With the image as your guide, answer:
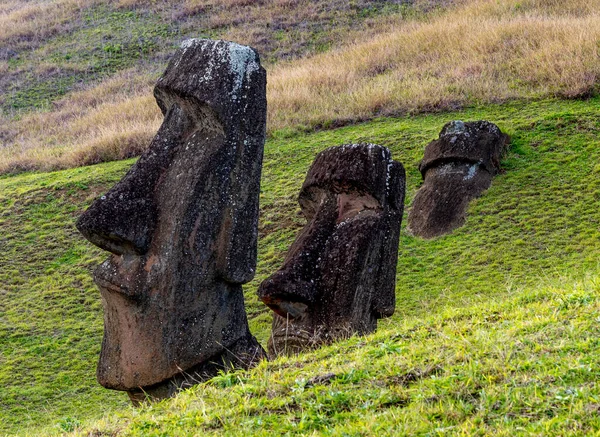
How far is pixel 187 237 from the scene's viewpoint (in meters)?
7.66

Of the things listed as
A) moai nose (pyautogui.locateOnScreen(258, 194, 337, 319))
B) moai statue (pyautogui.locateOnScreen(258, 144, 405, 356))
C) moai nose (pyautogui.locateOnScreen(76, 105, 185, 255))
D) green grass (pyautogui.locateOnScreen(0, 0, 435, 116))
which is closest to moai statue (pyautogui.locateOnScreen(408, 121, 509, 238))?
moai statue (pyautogui.locateOnScreen(258, 144, 405, 356))

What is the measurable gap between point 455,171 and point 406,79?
707 centimetres

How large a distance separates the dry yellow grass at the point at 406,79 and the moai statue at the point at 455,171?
3.87 metres

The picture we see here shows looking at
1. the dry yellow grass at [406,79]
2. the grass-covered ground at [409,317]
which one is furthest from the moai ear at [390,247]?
the dry yellow grass at [406,79]

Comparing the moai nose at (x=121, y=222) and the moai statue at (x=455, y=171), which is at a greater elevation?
the moai nose at (x=121, y=222)

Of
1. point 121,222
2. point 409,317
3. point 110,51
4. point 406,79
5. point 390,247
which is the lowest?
point 409,317

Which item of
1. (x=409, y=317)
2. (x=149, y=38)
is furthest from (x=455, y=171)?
(x=149, y=38)

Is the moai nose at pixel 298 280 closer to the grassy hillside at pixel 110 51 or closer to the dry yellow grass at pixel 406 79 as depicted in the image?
the dry yellow grass at pixel 406 79

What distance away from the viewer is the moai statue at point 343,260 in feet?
27.5

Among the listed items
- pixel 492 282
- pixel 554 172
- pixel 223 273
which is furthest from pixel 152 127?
pixel 223 273

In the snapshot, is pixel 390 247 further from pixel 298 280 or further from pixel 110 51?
pixel 110 51

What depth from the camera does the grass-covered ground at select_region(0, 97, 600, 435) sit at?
4.88 m

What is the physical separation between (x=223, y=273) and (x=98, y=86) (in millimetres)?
24668

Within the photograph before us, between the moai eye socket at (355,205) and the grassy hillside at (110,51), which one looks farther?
the grassy hillside at (110,51)
